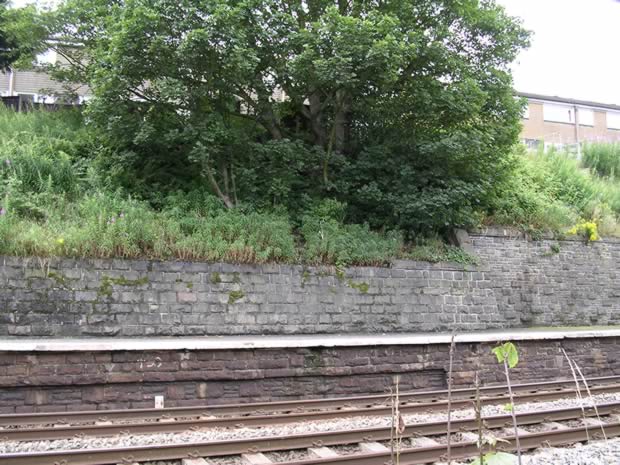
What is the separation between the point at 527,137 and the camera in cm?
3550

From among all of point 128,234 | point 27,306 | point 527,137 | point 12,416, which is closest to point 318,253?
point 128,234

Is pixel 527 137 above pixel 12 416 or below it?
above

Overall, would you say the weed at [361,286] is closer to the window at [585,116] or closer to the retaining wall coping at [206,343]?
the retaining wall coping at [206,343]

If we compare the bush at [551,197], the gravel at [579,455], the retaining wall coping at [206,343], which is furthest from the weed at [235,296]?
the bush at [551,197]

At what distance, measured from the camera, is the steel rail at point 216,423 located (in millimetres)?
6469

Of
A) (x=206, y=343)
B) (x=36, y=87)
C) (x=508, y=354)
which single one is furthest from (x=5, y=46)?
(x=508, y=354)

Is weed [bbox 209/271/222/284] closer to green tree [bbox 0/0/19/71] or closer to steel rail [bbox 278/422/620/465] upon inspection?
steel rail [bbox 278/422/620/465]

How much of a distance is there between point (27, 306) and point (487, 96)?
11.6 meters

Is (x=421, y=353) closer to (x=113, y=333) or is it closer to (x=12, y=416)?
(x=113, y=333)

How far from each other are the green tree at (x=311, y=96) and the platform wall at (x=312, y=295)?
190 cm

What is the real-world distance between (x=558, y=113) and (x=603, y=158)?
12.7m

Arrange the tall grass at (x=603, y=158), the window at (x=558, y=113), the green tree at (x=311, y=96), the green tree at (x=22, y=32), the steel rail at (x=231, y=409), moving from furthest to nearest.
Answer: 1. the window at (x=558, y=113)
2. the tall grass at (x=603, y=158)
3. the green tree at (x=22, y=32)
4. the green tree at (x=311, y=96)
5. the steel rail at (x=231, y=409)

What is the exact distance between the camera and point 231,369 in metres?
8.97

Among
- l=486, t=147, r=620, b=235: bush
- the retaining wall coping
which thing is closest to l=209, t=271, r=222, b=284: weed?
the retaining wall coping
